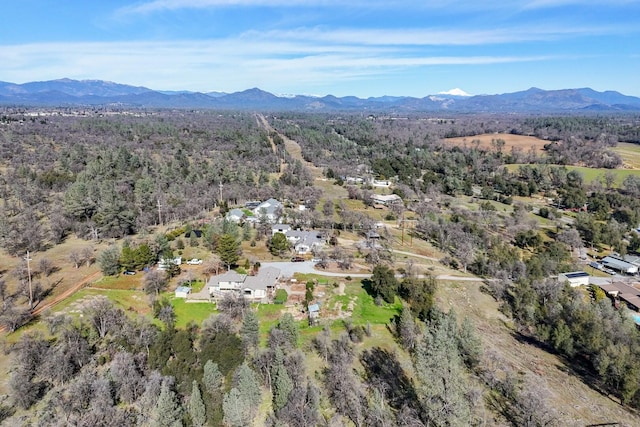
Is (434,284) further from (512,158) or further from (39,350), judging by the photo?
(512,158)

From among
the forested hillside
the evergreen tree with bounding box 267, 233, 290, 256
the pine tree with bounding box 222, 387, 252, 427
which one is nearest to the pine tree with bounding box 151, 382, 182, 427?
the forested hillside

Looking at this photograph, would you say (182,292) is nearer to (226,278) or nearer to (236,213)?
(226,278)

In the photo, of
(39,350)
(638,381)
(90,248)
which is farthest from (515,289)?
(90,248)

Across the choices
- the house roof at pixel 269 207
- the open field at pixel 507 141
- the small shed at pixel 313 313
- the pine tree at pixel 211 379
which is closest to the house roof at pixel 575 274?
the small shed at pixel 313 313

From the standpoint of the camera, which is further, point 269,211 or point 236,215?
point 269,211

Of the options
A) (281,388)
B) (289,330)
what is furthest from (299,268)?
(281,388)

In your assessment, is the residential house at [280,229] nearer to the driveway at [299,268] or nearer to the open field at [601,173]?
the driveway at [299,268]
